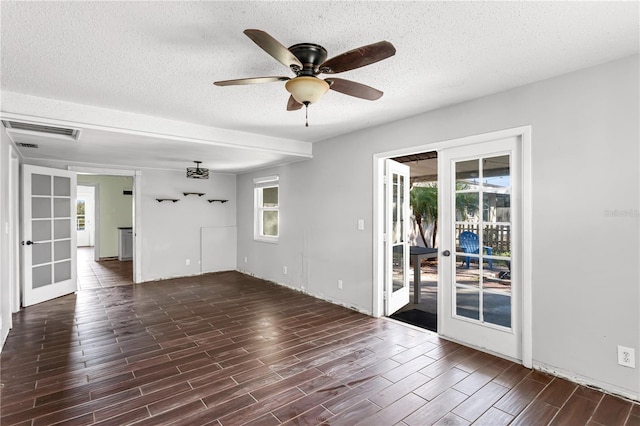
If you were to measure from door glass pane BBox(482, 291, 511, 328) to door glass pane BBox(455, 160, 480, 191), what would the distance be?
1.03 m

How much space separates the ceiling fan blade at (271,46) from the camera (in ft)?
5.05

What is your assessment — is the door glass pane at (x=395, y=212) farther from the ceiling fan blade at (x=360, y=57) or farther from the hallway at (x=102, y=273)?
the hallway at (x=102, y=273)

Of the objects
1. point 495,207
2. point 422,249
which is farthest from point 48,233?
point 495,207

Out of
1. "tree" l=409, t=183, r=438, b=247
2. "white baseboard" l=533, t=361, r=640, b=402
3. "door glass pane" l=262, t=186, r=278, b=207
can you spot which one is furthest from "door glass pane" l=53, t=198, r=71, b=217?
"tree" l=409, t=183, r=438, b=247

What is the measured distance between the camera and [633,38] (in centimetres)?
210

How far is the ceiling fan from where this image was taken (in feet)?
5.51

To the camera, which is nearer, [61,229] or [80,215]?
[61,229]

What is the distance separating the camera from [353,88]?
224cm

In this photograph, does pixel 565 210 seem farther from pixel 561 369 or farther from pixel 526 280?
pixel 561 369

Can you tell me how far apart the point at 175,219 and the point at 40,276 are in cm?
235

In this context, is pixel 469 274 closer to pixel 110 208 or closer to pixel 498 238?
A: pixel 498 238

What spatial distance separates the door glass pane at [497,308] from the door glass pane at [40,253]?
19.5ft

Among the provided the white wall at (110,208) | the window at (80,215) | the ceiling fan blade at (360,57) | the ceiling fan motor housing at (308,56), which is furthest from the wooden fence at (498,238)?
the window at (80,215)

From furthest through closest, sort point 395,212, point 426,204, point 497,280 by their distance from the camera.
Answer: point 426,204 < point 395,212 < point 497,280
